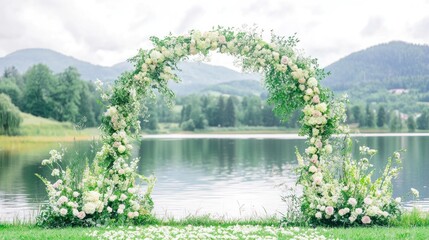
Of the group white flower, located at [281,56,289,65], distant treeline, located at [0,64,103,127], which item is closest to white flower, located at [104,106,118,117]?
white flower, located at [281,56,289,65]

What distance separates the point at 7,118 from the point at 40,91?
25448 millimetres

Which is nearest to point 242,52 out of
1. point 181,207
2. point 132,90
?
point 132,90

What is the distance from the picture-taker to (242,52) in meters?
10.9

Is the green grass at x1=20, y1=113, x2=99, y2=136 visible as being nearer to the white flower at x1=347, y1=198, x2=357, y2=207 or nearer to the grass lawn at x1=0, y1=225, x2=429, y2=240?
the grass lawn at x1=0, y1=225, x2=429, y2=240

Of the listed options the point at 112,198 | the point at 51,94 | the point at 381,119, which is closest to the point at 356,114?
the point at 381,119

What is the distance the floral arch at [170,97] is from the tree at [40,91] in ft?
217

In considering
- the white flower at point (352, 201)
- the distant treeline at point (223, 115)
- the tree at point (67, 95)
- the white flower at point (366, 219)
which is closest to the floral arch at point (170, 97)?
the white flower at point (352, 201)

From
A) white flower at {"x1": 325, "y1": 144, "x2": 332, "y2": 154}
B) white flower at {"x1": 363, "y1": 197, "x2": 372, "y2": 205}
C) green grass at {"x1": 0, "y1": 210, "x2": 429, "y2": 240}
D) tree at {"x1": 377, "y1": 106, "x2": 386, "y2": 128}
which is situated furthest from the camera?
tree at {"x1": 377, "y1": 106, "x2": 386, "y2": 128}

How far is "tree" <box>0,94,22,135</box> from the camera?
1981 inches

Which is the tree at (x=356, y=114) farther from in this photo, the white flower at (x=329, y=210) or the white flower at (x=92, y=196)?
the white flower at (x=92, y=196)

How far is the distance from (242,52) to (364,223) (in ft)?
12.1

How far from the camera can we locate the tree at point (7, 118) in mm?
50312

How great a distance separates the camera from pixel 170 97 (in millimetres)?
11086

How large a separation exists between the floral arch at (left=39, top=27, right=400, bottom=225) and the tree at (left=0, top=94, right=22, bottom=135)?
41882 millimetres
